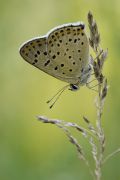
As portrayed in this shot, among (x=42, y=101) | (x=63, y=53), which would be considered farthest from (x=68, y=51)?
(x=42, y=101)

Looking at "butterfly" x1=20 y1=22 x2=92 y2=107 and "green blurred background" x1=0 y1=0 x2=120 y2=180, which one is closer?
"butterfly" x1=20 y1=22 x2=92 y2=107

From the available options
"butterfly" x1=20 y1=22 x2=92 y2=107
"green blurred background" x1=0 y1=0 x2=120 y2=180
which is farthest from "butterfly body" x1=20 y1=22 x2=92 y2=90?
"green blurred background" x1=0 y1=0 x2=120 y2=180

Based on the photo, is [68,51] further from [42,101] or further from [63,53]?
[42,101]

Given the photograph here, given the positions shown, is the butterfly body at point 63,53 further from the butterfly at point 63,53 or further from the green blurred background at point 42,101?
the green blurred background at point 42,101

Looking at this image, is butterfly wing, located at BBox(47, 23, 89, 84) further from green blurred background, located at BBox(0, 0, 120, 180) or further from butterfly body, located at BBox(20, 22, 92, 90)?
green blurred background, located at BBox(0, 0, 120, 180)

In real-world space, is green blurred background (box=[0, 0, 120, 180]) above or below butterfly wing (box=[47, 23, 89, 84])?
below

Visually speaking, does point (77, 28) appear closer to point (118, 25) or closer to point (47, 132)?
point (118, 25)
